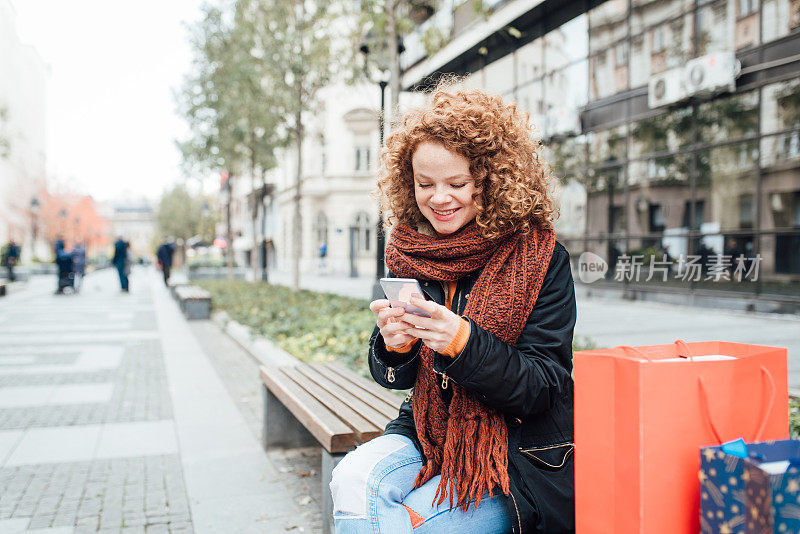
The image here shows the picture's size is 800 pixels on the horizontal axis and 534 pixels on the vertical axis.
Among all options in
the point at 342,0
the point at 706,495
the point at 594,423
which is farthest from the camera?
the point at 342,0

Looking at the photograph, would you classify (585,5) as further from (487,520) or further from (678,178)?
(487,520)

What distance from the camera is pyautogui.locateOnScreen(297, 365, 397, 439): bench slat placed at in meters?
2.82

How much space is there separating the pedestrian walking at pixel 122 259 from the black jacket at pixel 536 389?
20.7 meters

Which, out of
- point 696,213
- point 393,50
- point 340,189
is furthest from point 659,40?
point 340,189

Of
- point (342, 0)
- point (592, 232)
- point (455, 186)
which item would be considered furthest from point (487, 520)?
point (592, 232)

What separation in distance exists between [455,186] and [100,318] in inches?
489

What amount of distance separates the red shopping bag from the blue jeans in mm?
451

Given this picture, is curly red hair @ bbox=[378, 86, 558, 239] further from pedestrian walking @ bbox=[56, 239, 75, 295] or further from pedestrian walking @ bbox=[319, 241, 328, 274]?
pedestrian walking @ bbox=[319, 241, 328, 274]

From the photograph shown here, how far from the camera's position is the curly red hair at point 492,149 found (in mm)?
1833

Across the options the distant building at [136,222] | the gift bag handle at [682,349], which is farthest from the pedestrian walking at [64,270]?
the distant building at [136,222]

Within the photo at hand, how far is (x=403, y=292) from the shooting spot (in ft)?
4.96

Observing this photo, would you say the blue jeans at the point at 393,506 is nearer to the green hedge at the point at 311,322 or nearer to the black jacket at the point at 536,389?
the black jacket at the point at 536,389

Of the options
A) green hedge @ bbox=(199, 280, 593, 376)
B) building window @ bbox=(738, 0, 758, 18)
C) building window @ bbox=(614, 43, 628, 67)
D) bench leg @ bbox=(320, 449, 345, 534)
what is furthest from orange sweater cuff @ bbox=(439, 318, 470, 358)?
building window @ bbox=(614, 43, 628, 67)

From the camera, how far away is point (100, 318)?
12781mm
